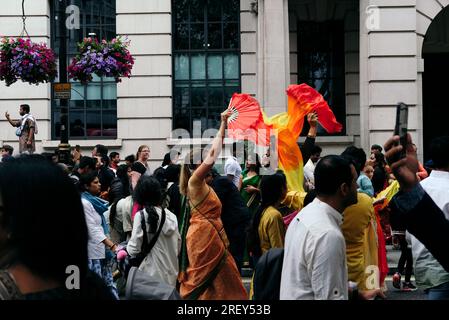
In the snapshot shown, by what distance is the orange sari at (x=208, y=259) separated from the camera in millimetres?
8969

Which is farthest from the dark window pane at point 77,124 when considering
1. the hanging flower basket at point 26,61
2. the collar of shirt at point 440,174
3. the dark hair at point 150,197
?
the collar of shirt at point 440,174

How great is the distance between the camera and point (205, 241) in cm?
899

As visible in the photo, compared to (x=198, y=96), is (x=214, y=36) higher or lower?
higher

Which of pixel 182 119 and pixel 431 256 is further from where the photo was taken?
pixel 182 119

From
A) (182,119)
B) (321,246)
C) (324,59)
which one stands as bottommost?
(321,246)

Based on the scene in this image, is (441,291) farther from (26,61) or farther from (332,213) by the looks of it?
(26,61)

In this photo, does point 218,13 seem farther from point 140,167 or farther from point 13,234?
point 13,234

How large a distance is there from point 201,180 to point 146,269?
1.06 metres

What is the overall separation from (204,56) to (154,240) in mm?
15333

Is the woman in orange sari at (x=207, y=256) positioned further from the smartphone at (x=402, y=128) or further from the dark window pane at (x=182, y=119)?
the dark window pane at (x=182, y=119)

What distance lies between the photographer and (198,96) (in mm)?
23953

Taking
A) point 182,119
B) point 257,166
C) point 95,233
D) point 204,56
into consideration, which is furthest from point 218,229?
point 204,56

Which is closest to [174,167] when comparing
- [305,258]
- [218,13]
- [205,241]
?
[205,241]

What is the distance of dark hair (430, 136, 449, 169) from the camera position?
21.9 feet
